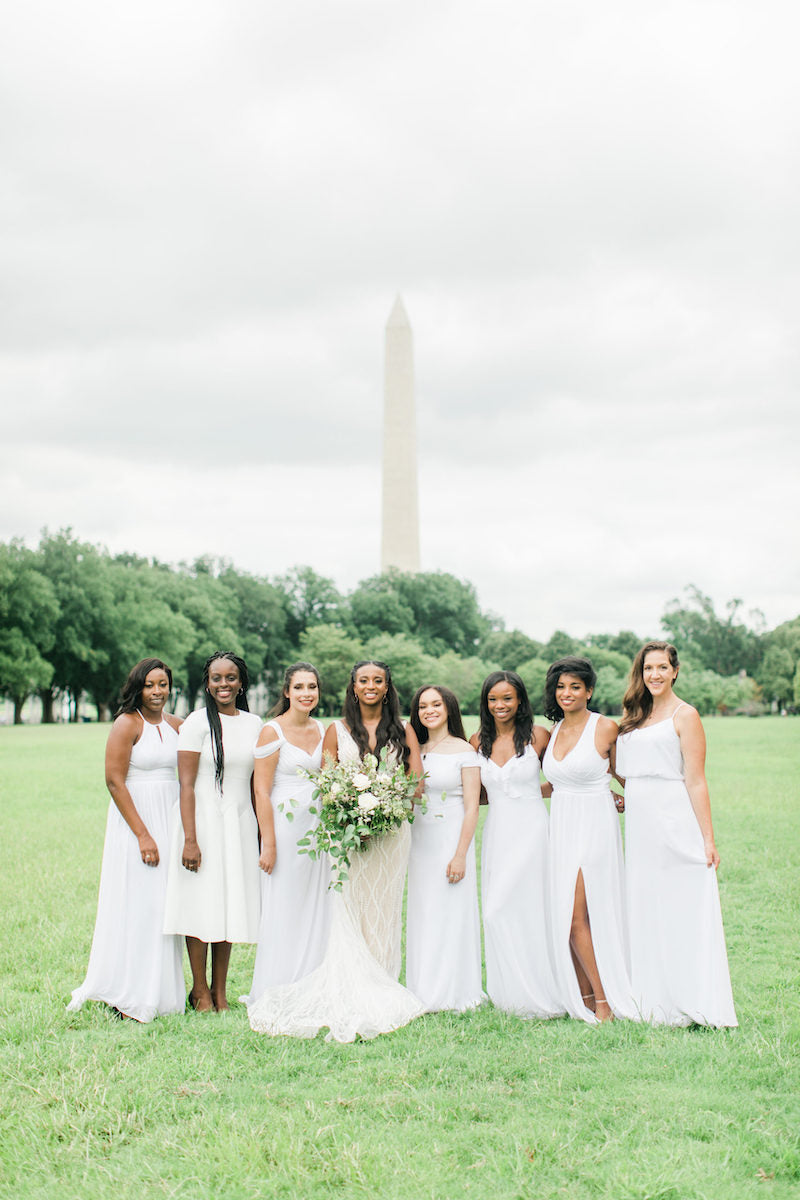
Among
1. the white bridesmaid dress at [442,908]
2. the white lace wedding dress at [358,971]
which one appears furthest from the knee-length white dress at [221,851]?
the white bridesmaid dress at [442,908]

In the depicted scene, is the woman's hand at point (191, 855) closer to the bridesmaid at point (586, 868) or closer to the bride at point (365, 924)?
the bride at point (365, 924)

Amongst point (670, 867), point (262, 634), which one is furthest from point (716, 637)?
point (670, 867)

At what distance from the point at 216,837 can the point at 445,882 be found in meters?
1.59

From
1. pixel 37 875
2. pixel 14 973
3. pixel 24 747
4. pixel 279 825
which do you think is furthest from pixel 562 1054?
pixel 24 747

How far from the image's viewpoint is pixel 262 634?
6938cm

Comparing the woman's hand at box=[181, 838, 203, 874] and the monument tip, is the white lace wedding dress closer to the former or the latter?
the woman's hand at box=[181, 838, 203, 874]

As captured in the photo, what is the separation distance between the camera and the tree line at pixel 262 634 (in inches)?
1993

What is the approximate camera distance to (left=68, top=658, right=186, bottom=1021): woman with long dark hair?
679cm

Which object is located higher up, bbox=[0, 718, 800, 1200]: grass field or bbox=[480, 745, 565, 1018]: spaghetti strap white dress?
bbox=[480, 745, 565, 1018]: spaghetti strap white dress

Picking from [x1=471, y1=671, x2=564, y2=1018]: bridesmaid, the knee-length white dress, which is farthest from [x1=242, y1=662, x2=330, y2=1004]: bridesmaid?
[x1=471, y1=671, x2=564, y2=1018]: bridesmaid

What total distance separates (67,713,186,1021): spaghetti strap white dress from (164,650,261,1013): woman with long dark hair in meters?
0.14

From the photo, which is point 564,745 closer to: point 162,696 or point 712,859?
point 712,859

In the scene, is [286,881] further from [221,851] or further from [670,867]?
[670,867]

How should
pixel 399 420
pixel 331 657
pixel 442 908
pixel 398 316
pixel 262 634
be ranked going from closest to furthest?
1. pixel 442 908
2. pixel 399 420
3. pixel 331 657
4. pixel 398 316
5. pixel 262 634
